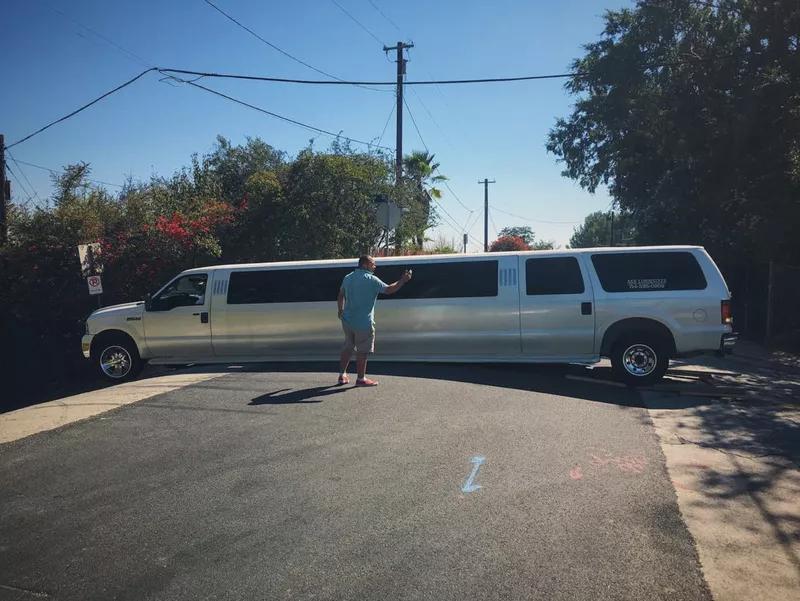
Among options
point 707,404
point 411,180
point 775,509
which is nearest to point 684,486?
point 775,509

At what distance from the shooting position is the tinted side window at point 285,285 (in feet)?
33.1

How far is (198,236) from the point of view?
15031 millimetres

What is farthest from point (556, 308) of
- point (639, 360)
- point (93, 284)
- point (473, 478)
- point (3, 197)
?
point (3, 197)

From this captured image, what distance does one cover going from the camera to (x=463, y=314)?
9516 mm

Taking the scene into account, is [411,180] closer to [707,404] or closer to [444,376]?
[444,376]

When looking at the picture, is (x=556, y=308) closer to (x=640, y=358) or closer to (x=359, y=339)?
(x=640, y=358)

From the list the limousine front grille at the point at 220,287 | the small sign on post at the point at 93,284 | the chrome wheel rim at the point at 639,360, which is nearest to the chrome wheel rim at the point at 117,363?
the limousine front grille at the point at 220,287

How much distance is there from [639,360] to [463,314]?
2528 millimetres

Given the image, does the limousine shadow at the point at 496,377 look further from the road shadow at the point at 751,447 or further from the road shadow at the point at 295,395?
the road shadow at the point at 751,447

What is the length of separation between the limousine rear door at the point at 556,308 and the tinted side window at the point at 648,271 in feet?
0.95

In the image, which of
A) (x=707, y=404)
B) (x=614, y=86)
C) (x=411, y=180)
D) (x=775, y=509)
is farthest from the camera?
(x=614, y=86)

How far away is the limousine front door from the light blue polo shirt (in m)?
3.10

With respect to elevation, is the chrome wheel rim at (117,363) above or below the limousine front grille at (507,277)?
below

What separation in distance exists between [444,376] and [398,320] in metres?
1.31
